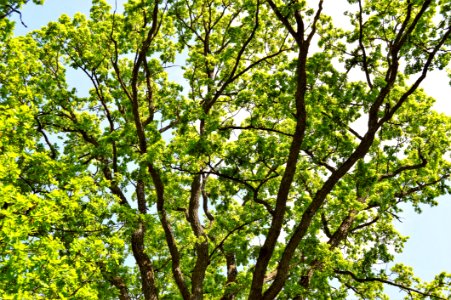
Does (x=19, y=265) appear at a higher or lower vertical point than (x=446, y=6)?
lower

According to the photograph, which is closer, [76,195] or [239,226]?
[76,195]

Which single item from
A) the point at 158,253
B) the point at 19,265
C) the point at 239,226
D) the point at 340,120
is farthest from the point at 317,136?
the point at 158,253

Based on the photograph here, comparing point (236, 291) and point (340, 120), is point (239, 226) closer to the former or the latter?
point (236, 291)

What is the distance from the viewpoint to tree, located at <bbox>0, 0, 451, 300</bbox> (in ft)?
39.3

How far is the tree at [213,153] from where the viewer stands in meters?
12.0

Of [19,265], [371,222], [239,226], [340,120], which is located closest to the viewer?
[19,265]

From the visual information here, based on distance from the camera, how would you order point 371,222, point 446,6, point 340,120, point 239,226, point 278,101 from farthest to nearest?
point 371,222
point 239,226
point 278,101
point 340,120
point 446,6

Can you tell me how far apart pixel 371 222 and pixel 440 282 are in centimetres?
328

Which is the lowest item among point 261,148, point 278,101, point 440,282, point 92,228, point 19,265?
point 19,265

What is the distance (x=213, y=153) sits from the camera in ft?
49.9

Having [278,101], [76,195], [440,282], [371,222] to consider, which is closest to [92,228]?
[76,195]

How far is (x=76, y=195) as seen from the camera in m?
14.1

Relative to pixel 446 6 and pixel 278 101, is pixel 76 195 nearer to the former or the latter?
pixel 278 101

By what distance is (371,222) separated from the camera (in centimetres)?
1792
